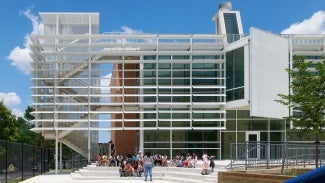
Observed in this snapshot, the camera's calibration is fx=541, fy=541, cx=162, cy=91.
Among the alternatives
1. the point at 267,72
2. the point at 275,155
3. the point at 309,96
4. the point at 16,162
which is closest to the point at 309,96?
the point at 309,96

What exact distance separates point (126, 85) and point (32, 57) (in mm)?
7960

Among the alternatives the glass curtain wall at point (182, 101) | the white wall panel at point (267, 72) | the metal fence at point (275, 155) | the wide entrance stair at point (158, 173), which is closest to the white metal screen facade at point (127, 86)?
the glass curtain wall at point (182, 101)

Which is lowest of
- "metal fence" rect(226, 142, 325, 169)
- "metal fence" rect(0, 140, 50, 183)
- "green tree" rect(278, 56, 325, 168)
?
"metal fence" rect(0, 140, 50, 183)

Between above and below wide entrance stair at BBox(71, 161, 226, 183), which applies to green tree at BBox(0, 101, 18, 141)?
above

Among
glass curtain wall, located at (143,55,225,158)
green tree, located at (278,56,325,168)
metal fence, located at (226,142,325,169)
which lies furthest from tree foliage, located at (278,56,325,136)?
glass curtain wall, located at (143,55,225,158)

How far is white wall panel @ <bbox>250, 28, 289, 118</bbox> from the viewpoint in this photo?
38.3m

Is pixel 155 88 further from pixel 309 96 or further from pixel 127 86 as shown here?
pixel 309 96

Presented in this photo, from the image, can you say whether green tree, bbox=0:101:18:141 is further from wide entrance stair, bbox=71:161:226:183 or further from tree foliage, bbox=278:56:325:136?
tree foliage, bbox=278:56:325:136

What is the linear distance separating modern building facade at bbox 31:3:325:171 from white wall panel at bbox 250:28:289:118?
0.37 ft

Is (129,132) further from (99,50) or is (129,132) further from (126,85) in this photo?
(99,50)

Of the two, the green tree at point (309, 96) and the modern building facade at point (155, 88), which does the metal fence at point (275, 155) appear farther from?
the modern building facade at point (155, 88)

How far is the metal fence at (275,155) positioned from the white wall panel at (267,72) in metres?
16.7

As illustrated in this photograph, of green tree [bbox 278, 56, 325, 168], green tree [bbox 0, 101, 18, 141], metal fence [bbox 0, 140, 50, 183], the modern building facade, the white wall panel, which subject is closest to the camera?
green tree [bbox 278, 56, 325, 168]

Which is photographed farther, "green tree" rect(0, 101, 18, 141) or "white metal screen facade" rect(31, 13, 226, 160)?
"green tree" rect(0, 101, 18, 141)
